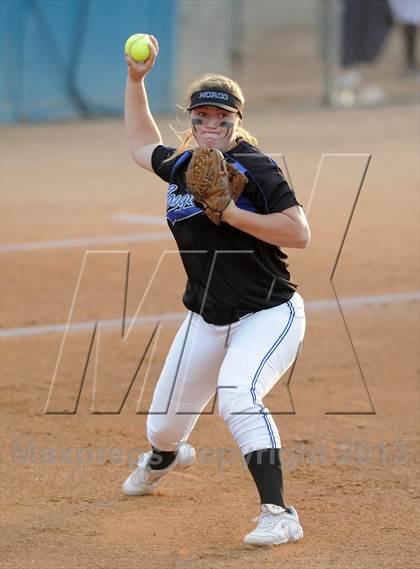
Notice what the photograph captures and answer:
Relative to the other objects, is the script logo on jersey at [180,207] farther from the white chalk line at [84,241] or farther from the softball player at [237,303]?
the white chalk line at [84,241]

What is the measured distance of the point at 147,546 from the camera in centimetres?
486

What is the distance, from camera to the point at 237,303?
16.3 ft

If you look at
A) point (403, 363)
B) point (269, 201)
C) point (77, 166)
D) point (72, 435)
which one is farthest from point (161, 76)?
point (269, 201)

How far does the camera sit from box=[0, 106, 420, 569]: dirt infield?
4.96 meters

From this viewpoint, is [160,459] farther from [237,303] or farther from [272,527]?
[237,303]

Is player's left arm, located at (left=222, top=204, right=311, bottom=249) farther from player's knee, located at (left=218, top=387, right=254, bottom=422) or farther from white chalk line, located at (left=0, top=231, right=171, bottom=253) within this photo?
white chalk line, located at (left=0, top=231, right=171, bottom=253)

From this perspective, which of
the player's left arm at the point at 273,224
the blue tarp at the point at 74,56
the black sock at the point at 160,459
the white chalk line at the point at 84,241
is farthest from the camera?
the blue tarp at the point at 74,56

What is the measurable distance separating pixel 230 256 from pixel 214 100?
2.26 feet

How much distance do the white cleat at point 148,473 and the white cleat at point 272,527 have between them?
0.81 metres

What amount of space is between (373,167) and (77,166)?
3.79 m

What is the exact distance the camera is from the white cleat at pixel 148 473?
5473 millimetres

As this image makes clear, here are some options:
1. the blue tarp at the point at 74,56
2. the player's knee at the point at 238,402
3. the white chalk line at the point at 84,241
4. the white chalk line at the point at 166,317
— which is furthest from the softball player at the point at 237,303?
the blue tarp at the point at 74,56

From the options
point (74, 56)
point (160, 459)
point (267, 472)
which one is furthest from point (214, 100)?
point (74, 56)

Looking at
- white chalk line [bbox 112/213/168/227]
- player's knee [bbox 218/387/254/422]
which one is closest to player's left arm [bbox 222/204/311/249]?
player's knee [bbox 218/387/254/422]
